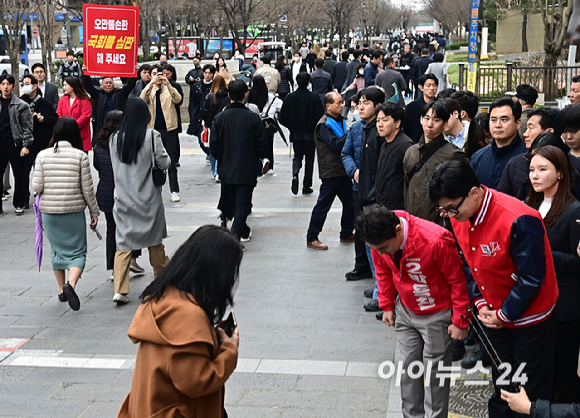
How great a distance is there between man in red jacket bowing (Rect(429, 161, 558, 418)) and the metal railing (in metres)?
13.0

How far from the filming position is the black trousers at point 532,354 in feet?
12.0

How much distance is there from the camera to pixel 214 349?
8.89ft

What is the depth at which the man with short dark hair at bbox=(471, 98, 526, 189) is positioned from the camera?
204 inches

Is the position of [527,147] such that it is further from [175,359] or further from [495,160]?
[175,359]

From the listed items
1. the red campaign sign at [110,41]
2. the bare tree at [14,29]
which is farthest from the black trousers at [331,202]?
the bare tree at [14,29]

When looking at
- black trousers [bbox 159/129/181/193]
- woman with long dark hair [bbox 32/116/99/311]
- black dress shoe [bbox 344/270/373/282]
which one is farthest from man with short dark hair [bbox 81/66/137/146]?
black dress shoe [bbox 344/270/373/282]

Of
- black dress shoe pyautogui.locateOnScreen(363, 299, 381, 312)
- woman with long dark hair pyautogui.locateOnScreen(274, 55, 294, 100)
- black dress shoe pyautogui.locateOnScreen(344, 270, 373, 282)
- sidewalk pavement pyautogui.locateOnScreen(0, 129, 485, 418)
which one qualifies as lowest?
sidewalk pavement pyautogui.locateOnScreen(0, 129, 485, 418)

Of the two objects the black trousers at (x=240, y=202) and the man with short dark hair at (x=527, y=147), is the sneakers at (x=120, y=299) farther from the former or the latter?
the man with short dark hair at (x=527, y=147)

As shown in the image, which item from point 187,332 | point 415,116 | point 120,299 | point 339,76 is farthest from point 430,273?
point 339,76

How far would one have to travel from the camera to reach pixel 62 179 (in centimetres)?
673

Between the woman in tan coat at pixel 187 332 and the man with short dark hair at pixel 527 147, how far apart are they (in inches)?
92.0

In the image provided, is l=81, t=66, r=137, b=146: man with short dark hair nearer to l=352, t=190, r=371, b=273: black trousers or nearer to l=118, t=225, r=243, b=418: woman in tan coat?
l=352, t=190, r=371, b=273: black trousers

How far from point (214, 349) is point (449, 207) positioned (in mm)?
1426

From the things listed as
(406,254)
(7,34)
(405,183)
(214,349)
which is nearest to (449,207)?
(406,254)
